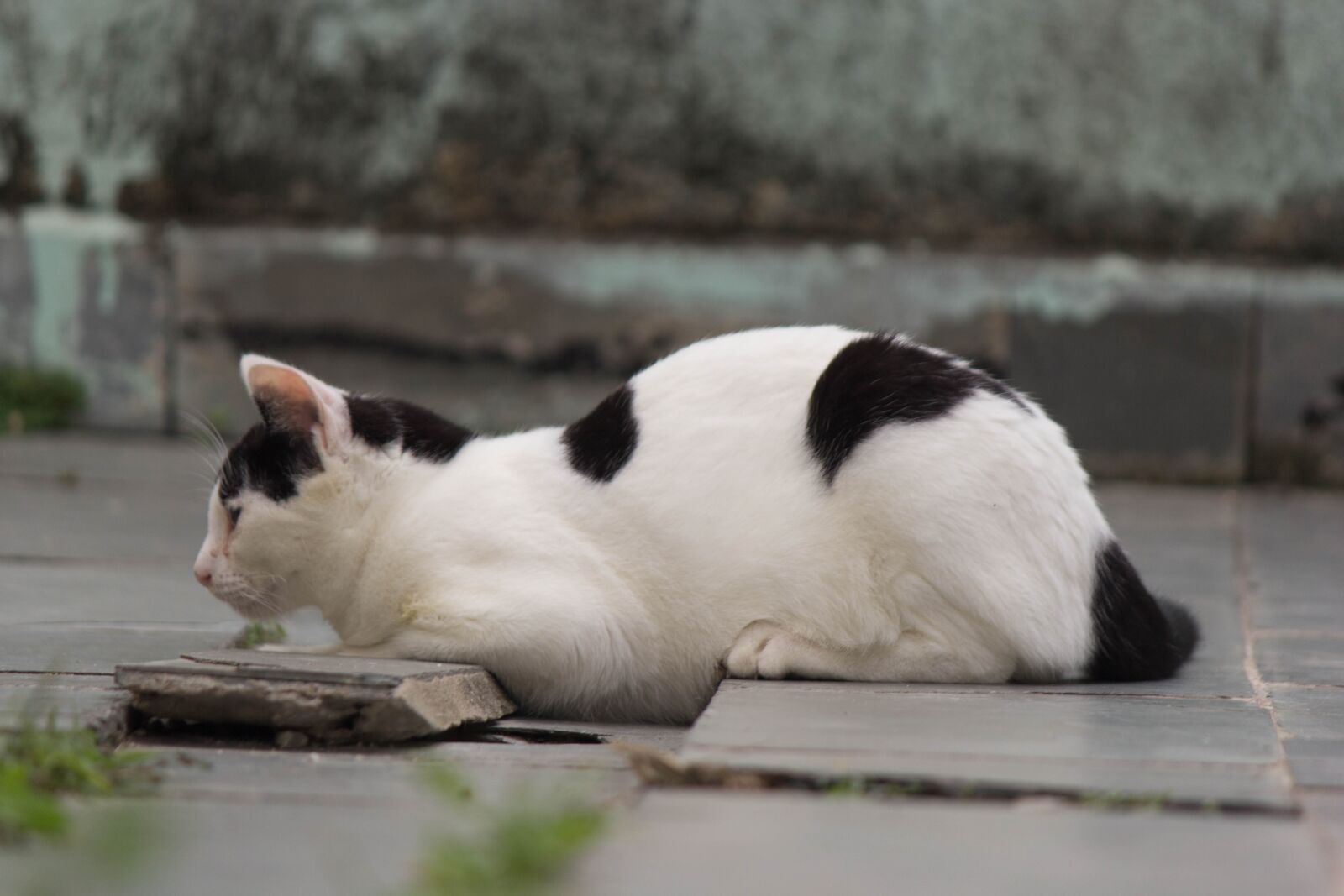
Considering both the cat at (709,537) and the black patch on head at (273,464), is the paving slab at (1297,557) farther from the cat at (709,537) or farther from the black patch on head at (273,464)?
the black patch on head at (273,464)

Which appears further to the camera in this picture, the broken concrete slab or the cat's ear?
the cat's ear

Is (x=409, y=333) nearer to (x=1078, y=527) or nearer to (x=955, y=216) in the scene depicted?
(x=955, y=216)

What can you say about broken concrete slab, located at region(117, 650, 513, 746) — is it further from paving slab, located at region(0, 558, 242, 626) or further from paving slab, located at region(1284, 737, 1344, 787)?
paving slab, located at region(1284, 737, 1344, 787)

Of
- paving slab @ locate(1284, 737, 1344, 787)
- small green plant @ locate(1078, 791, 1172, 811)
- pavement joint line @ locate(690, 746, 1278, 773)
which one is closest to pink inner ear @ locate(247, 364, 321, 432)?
pavement joint line @ locate(690, 746, 1278, 773)

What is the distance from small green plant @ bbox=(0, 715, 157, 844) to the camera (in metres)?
1.67

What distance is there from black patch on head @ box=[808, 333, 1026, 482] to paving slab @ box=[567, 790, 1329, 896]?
1.06 metres

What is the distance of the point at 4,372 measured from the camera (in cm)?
685

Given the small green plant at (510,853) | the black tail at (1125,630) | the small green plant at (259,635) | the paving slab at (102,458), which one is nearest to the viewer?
the small green plant at (510,853)

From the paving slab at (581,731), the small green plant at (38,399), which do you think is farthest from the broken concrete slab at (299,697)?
the small green plant at (38,399)

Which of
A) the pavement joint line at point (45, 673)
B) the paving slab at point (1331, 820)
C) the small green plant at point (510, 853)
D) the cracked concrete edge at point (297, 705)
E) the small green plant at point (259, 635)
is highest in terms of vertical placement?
the small green plant at point (510, 853)

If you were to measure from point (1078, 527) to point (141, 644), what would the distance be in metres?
1.82

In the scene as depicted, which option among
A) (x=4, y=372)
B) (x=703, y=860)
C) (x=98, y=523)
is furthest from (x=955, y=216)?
(x=703, y=860)

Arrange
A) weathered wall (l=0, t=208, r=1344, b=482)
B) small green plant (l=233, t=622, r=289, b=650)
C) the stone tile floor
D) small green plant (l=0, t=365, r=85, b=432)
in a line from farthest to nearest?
1. small green plant (l=0, t=365, r=85, b=432)
2. weathered wall (l=0, t=208, r=1344, b=482)
3. small green plant (l=233, t=622, r=289, b=650)
4. the stone tile floor

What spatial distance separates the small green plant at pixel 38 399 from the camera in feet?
22.1
